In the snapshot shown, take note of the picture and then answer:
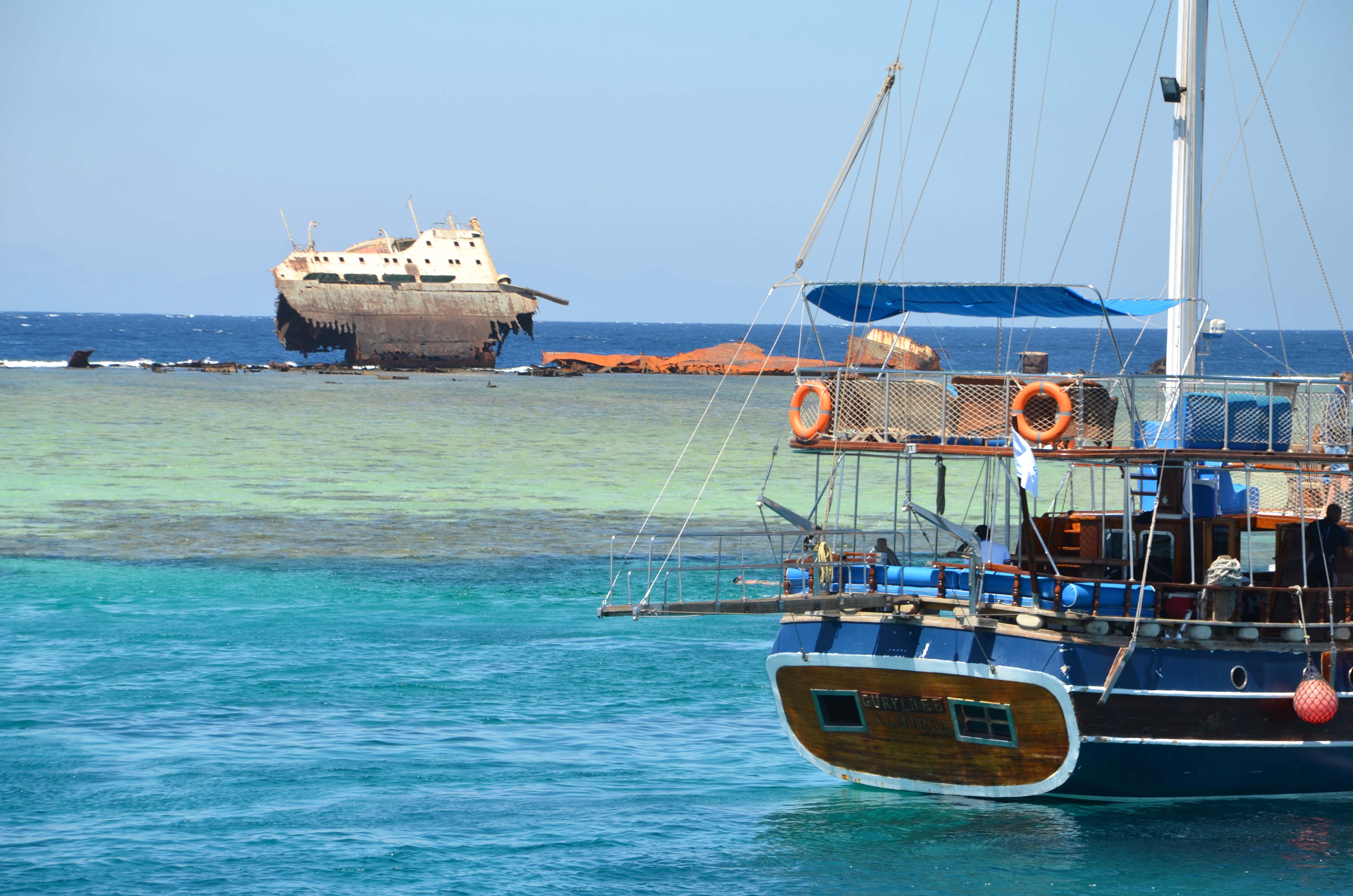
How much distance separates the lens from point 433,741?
693 inches

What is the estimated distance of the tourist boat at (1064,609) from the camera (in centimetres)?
1414

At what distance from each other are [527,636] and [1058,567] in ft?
32.3

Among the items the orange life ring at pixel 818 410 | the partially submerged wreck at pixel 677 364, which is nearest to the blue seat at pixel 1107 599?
the orange life ring at pixel 818 410

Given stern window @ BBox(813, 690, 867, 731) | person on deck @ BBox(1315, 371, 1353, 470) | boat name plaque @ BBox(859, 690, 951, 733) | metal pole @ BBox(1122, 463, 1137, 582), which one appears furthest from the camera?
person on deck @ BBox(1315, 371, 1353, 470)

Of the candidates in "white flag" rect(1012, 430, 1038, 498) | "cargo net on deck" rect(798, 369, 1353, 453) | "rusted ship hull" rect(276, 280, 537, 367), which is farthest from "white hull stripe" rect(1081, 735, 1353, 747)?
"rusted ship hull" rect(276, 280, 537, 367)

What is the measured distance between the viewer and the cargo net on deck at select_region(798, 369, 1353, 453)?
1454 cm

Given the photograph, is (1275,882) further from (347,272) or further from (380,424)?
(347,272)

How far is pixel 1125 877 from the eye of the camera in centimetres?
1329

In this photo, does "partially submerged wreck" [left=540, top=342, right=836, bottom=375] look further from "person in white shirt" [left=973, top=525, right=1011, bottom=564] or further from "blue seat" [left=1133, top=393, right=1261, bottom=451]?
"blue seat" [left=1133, top=393, right=1261, bottom=451]

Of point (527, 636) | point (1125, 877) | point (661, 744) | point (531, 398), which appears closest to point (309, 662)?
point (527, 636)

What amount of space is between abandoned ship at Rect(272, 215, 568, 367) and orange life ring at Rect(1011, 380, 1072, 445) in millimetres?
98978

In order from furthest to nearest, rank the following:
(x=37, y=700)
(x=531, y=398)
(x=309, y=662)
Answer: (x=531, y=398), (x=309, y=662), (x=37, y=700)

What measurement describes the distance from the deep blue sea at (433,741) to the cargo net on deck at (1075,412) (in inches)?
23.7

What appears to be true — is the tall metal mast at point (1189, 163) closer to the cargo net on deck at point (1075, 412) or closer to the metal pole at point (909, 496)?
the cargo net on deck at point (1075, 412)
